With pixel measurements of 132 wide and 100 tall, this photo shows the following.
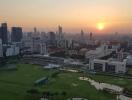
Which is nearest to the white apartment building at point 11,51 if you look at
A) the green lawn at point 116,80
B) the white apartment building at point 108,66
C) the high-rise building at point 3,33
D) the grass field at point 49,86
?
the high-rise building at point 3,33

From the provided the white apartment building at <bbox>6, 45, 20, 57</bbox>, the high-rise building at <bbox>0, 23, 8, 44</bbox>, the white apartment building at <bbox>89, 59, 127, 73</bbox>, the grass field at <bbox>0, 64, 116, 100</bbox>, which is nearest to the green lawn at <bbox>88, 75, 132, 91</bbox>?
the grass field at <bbox>0, 64, 116, 100</bbox>

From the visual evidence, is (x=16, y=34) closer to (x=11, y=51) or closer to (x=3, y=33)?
(x=3, y=33)

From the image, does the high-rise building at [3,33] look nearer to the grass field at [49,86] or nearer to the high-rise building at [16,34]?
the high-rise building at [16,34]

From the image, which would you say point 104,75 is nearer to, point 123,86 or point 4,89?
point 123,86

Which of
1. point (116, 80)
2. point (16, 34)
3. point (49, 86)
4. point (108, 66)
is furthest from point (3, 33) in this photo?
point (116, 80)

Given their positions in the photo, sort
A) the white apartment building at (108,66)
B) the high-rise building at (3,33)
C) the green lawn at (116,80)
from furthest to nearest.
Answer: the high-rise building at (3,33)
the white apartment building at (108,66)
the green lawn at (116,80)

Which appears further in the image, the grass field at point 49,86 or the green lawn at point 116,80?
the green lawn at point 116,80

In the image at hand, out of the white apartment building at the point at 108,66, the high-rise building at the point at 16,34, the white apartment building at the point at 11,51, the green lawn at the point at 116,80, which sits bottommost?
the green lawn at the point at 116,80

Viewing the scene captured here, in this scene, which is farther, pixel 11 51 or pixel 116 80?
pixel 11 51

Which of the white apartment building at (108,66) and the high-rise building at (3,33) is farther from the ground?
the high-rise building at (3,33)
